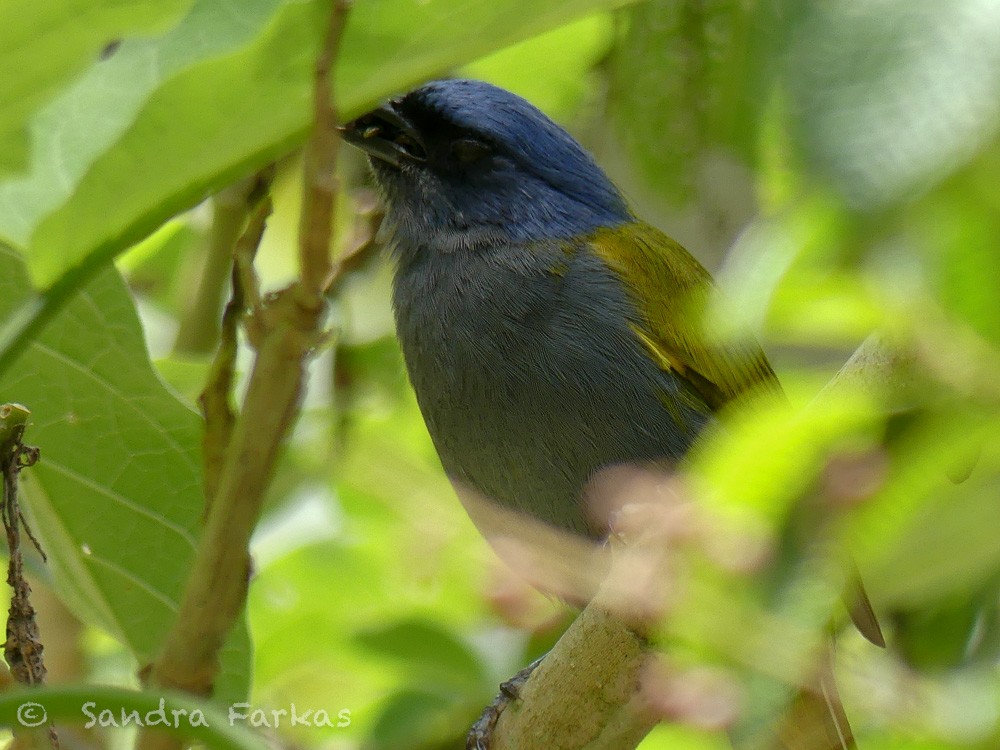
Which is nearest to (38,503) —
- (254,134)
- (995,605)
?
(254,134)

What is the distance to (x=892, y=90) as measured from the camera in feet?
2.62

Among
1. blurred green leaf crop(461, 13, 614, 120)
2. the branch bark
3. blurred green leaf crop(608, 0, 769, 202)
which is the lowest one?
the branch bark

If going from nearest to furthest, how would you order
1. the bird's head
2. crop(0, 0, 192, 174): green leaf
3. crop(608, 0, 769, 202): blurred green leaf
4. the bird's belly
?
1. crop(0, 0, 192, 174): green leaf
2. crop(608, 0, 769, 202): blurred green leaf
3. the bird's belly
4. the bird's head

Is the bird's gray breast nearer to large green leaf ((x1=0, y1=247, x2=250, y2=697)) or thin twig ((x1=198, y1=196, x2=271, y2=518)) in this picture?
large green leaf ((x1=0, y1=247, x2=250, y2=697))

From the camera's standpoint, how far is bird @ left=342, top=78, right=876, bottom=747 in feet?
10.1

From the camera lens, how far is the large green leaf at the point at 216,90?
1.57 metres

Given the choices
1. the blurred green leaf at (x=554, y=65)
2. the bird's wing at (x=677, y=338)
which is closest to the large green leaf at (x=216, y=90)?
the bird's wing at (x=677, y=338)

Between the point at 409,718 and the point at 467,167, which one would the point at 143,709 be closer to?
the point at 409,718

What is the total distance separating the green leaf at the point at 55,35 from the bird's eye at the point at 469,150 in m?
2.19

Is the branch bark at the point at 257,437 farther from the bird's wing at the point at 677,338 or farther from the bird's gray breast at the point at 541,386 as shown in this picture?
the bird's wing at the point at 677,338

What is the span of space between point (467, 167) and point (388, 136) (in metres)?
0.26

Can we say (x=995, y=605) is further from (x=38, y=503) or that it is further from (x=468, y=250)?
(x=468, y=250)

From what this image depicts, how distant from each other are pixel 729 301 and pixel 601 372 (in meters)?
2.07

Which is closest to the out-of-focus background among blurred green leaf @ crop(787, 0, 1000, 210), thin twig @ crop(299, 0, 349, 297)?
blurred green leaf @ crop(787, 0, 1000, 210)
